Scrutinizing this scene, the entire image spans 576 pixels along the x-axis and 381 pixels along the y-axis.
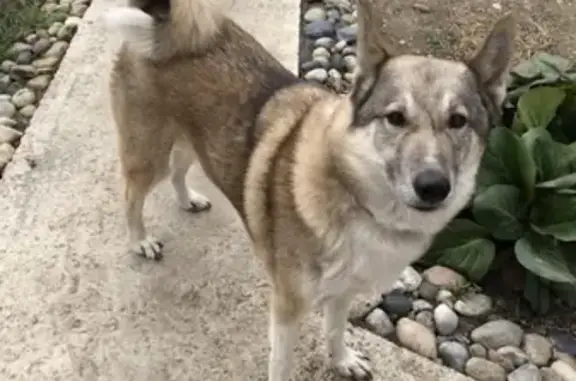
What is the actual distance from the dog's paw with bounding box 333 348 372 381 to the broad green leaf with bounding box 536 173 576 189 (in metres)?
1.13

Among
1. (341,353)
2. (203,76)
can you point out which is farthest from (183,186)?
(341,353)

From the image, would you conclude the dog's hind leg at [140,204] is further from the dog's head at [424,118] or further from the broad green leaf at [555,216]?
the broad green leaf at [555,216]

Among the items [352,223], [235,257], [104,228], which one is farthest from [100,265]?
[352,223]

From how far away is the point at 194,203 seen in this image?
4.00 metres

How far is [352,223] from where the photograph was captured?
2775 mm

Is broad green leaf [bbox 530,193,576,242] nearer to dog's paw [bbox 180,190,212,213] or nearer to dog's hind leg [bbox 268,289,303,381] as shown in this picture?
dog's hind leg [bbox 268,289,303,381]

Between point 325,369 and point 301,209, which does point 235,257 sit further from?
point 301,209

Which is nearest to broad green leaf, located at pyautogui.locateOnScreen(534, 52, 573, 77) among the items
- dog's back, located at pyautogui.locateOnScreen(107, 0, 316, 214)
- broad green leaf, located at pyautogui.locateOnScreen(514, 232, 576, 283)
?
broad green leaf, located at pyautogui.locateOnScreen(514, 232, 576, 283)

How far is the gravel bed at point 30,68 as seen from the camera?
14.2ft

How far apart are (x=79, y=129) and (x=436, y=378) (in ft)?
7.01

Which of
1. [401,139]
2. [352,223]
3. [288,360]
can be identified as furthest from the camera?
[288,360]

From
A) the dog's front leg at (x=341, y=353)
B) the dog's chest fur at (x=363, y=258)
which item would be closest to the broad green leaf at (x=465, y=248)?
the dog's front leg at (x=341, y=353)

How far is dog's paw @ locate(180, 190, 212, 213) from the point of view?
400cm

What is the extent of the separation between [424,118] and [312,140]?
44cm
